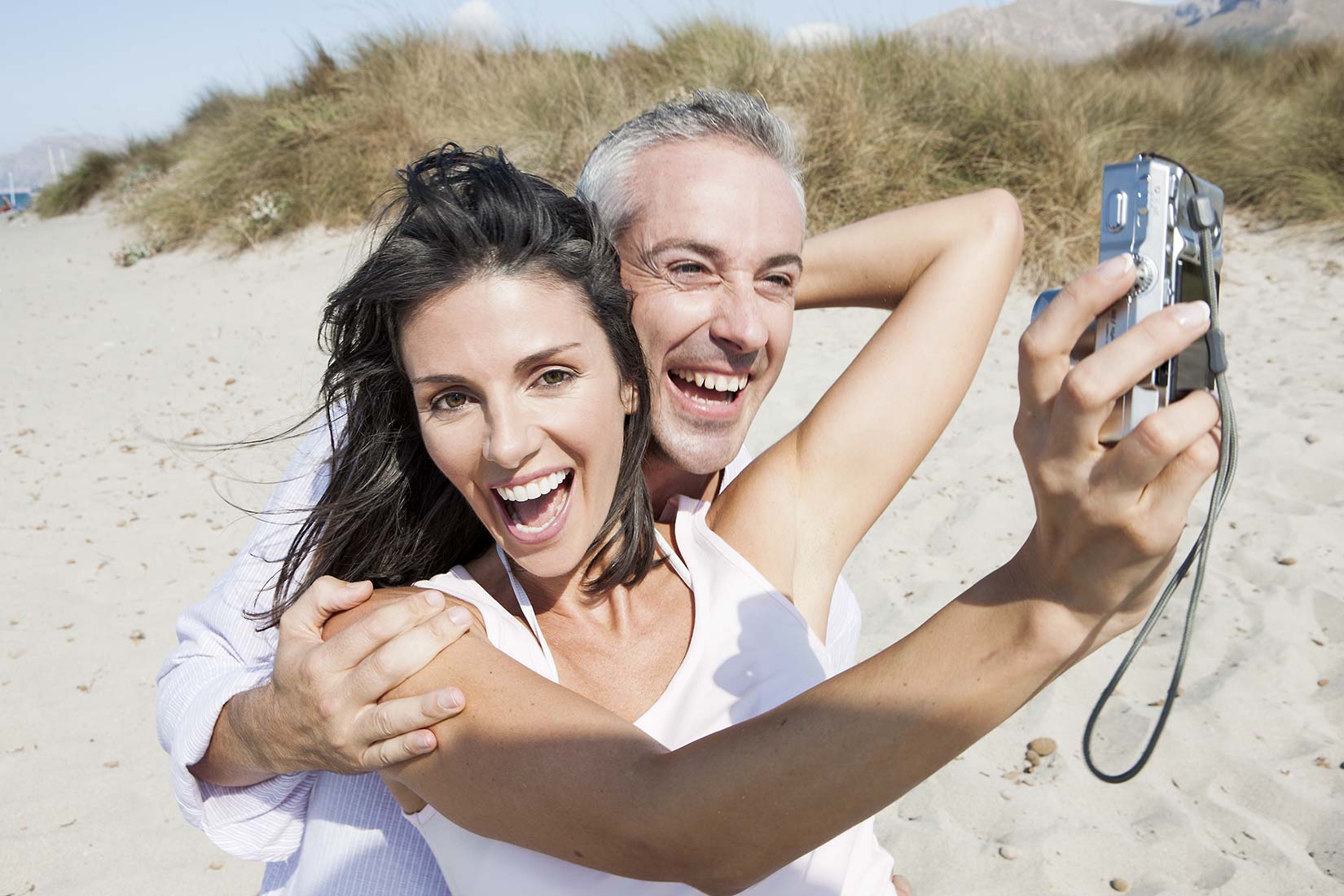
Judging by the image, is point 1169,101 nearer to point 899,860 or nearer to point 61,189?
point 899,860

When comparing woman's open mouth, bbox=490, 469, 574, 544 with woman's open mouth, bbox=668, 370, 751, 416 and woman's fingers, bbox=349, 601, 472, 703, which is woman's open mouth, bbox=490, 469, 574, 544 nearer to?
woman's fingers, bbox=349, 601, 472, 703

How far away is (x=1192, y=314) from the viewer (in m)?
0.92

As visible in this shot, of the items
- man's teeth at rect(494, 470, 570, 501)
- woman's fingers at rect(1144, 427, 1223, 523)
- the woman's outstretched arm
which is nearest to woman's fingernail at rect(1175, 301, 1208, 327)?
woman's fingers at rect(1144, 427, 1223, 523)

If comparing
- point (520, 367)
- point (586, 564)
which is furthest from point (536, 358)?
point (586, 564)

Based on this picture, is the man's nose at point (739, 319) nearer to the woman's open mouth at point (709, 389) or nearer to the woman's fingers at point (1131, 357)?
the woman's open mouth at point (709, 389)

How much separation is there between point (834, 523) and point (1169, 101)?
9469 mm

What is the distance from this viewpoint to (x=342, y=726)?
156 centimetres

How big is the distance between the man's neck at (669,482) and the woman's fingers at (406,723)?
106 centimetres

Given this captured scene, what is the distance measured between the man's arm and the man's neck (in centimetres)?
82

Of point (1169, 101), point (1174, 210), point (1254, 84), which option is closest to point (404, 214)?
point (1174, 210)

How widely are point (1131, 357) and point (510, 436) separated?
1143 mm

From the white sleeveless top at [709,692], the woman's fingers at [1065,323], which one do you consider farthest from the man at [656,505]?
the white sleeveless top at [709,692]

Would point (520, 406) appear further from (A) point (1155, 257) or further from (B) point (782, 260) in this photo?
(A) point (1155, 257)

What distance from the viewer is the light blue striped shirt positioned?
1.98 meters
